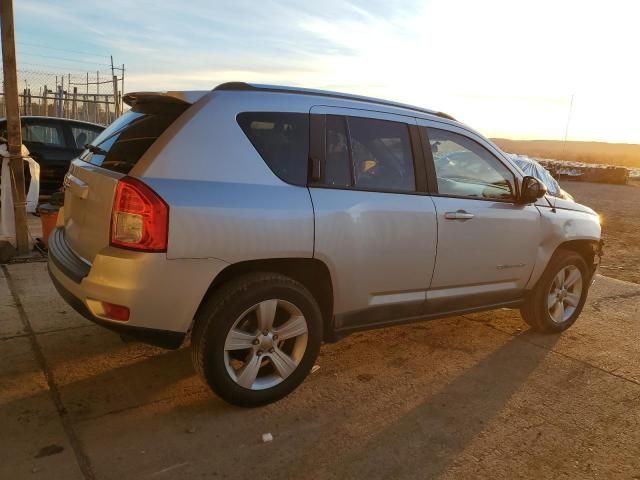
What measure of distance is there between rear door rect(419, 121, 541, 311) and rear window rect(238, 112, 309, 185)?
103cm

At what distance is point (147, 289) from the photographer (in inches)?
109

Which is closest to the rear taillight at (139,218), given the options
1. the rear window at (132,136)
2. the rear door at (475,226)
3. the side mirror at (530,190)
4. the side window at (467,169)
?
the rear window at (132,136)

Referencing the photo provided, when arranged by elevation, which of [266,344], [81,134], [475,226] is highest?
[81,134]

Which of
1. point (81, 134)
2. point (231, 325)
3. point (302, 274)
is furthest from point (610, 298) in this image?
point (81, 134)

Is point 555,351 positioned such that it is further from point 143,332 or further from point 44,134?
point 44,134

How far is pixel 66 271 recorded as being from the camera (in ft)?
10.3

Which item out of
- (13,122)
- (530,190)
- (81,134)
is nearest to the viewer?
(530,190)

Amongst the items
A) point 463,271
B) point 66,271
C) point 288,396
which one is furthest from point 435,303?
point 66,271

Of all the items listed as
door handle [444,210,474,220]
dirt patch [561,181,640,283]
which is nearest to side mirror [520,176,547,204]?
door handle [444,210,474,220]

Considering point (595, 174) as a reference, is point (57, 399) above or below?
below

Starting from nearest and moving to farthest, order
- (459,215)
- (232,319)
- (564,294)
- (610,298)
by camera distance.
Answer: (232,319)
(459,215)
(564,294)
(610,298)

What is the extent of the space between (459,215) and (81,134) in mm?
8943

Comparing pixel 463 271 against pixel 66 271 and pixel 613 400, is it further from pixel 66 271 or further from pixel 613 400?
pixel 66 271

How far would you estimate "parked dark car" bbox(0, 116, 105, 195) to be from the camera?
33.0ft
